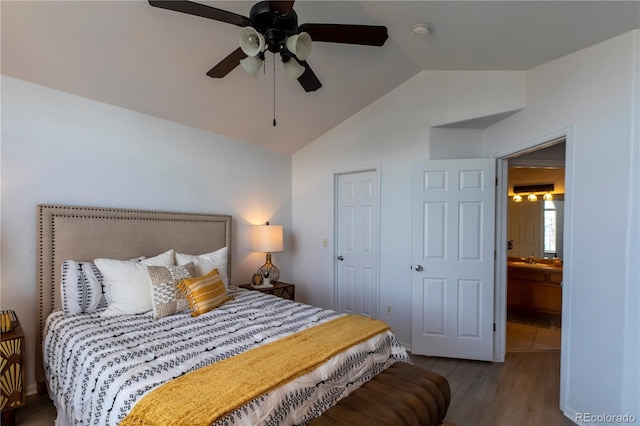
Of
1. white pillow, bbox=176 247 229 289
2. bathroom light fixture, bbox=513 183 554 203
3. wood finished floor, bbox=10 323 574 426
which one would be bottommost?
wood finished floor, bbox=10 323 574 426

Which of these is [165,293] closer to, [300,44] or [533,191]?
[300,44]

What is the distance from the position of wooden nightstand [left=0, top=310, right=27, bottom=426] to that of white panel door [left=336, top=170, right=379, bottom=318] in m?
3.00

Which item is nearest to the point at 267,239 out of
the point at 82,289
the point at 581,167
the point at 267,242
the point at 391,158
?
the point at 267,242

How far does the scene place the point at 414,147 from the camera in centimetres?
350

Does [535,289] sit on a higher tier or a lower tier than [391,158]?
lower

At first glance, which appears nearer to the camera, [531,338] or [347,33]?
[347,33]

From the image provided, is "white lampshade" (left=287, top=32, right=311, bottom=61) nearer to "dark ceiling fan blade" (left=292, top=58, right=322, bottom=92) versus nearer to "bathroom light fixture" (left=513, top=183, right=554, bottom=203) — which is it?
"dark ceiling fan blade" (left=292, top=58, right=322, bottom=92)

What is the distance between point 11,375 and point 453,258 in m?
3.54

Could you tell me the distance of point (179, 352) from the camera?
1676 mm

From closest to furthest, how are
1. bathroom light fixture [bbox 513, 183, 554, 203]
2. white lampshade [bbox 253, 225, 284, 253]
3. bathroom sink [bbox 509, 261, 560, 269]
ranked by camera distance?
white lampshade [bbox 253, 225, 284, 253], bathroom sink [bbox 509, 261, 560, 269], bathroom light fixture [bbox 513, 183, 554, 203]

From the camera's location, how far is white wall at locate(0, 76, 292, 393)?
93.0 inches

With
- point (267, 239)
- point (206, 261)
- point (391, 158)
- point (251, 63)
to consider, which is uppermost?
point (251, 63)

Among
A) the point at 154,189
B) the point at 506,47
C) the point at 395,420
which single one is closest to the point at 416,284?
the point at 395,420

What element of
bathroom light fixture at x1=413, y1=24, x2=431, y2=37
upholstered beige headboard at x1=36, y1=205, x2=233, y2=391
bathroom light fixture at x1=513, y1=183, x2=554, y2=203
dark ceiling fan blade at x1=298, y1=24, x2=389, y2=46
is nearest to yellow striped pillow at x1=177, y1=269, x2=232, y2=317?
upholstered beige headboard at x1=36, y1=205, x2=233, y2=391
